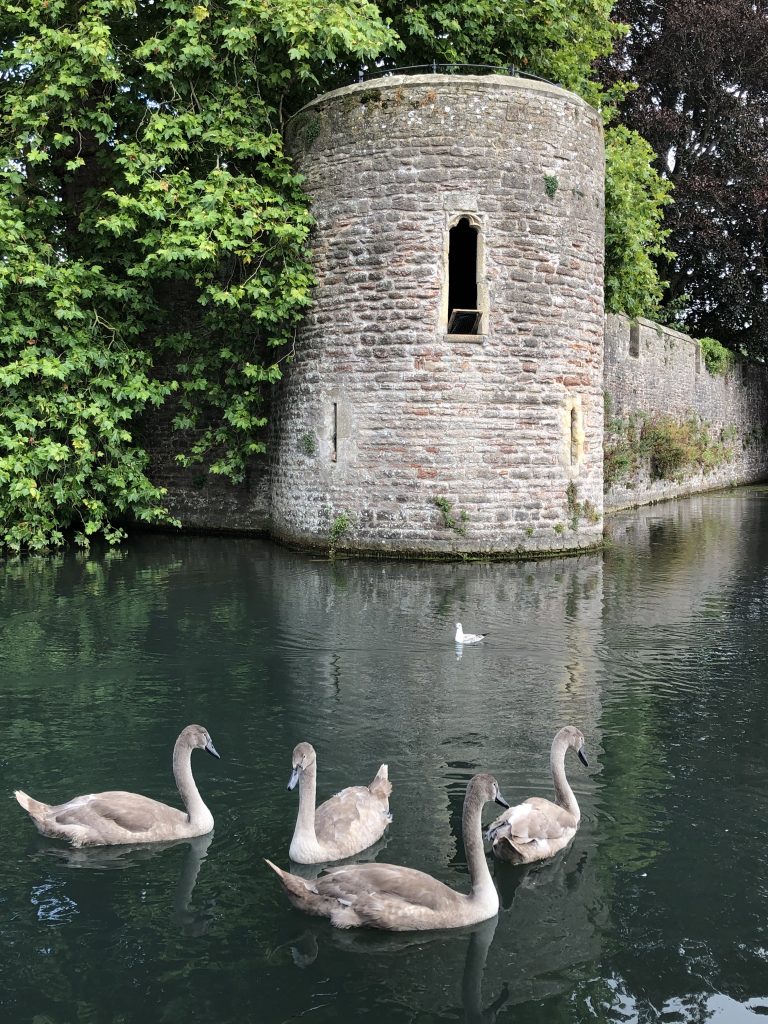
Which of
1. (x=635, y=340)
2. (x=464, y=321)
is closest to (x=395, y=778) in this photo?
(x=464, y=321)

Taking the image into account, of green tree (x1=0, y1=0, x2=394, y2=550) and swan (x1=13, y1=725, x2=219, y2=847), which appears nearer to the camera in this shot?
swan (x1=13, y1=725, x2=219, y2=847)

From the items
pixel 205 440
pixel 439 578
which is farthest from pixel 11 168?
pixel 439 578

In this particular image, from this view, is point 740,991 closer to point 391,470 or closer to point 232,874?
point 232,874

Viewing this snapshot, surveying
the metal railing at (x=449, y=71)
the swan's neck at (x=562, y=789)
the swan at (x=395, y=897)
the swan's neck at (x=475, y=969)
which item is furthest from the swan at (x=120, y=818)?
the metal railing at (x=449, y=71)

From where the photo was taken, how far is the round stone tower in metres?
14.3

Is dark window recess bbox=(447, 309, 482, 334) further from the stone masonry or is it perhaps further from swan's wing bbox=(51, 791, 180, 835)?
swan's wing bbox=(51, 791, 180, 835)

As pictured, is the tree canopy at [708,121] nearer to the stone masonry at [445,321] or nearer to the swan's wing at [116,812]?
the stone masonry at [445,321]

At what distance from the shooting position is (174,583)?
41.4 feet

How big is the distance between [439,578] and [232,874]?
8.29 metres

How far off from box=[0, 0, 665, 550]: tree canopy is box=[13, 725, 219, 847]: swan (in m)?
9.67

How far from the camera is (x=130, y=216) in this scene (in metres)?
14.7

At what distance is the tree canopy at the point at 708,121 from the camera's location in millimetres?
30188

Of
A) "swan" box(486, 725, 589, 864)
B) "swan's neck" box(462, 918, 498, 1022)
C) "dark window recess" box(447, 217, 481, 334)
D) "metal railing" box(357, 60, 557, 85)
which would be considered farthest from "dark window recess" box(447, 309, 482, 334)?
"swan's neck" box(462, 918, 498, 1022)

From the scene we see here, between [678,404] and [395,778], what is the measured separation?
2281cm
